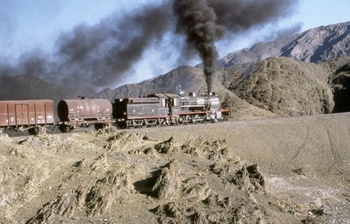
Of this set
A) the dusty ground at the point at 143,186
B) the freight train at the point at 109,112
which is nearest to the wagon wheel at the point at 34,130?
the freight train at the point at 109,112

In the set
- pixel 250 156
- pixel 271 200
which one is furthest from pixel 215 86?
pixel 271 200

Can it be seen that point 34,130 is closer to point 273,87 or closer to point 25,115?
point 25,115

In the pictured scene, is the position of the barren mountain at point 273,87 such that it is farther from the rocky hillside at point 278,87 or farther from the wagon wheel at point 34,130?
the wagon wheel at point 34,130

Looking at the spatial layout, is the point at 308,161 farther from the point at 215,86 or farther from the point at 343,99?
the point at 343,99

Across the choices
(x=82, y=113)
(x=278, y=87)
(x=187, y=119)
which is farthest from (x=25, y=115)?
(x=278, y=87)

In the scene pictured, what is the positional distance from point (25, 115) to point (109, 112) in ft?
23.7

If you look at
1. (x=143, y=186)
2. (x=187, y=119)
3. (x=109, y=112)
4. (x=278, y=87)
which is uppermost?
(x=278, y=87)

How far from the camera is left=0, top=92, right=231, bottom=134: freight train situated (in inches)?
1238

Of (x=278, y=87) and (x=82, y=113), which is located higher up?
(x=278, y=87)

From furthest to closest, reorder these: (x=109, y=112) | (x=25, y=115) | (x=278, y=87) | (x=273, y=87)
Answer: (x=278, y=87), (x=273, y=87), (x=109, y=112), (x=25, y=115)

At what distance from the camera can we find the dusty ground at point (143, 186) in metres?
14.8

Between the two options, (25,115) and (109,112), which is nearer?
(25,115)

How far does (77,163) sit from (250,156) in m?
17.4

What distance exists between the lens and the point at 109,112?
1406 inches
